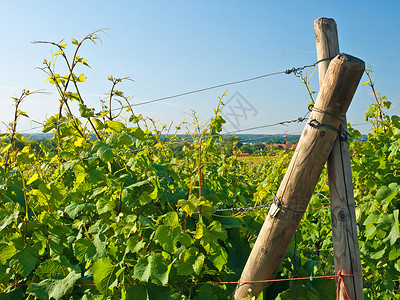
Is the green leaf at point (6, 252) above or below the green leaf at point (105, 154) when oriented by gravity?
below

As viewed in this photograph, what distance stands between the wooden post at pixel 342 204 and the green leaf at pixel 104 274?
119cm

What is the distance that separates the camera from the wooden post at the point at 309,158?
1.78 meters

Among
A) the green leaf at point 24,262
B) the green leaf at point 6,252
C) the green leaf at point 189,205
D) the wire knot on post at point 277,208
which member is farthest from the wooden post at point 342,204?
the green leaf at point 6,252

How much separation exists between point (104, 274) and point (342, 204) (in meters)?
1.31

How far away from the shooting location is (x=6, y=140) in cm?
301

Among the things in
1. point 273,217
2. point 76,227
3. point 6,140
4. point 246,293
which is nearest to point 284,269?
point 246,293

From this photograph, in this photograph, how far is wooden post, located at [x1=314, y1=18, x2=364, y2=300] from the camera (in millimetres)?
1887

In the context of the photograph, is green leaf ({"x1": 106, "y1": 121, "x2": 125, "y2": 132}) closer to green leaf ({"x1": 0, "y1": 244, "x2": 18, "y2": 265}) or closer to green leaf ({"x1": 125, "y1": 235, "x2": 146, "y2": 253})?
green leaf ({"x1": 125, "y1": 235, "x2": 146, "y2": 253})

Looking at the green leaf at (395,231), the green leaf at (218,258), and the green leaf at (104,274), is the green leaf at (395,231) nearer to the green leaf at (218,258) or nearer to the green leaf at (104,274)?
the green leaf at (218,258)

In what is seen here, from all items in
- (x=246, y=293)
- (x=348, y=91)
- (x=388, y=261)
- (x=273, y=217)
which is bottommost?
(x=388, y=261)

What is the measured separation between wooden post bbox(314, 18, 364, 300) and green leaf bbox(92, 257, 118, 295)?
3.89ft

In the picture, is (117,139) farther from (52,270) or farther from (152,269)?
(52,270)

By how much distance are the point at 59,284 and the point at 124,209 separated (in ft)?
1.89

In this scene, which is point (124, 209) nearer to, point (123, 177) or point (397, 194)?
point (123, 177)
